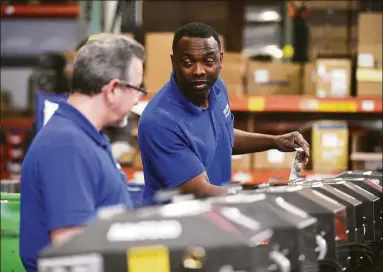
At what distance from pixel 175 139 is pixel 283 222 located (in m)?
1.22

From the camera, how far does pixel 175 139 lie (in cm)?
342

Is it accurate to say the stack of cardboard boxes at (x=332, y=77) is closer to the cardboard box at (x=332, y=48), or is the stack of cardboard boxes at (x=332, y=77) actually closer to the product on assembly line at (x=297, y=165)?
the cardboard box at (x=332, y=48)

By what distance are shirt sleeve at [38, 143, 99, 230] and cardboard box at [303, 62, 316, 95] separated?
4.39 meters

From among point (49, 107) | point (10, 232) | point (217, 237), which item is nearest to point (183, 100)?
point (217, 237)

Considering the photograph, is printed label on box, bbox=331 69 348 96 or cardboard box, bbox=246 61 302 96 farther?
cardboard box, bbox=246 61 302 96

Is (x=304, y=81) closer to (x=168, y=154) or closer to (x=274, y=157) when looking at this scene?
(x=274, y=157)

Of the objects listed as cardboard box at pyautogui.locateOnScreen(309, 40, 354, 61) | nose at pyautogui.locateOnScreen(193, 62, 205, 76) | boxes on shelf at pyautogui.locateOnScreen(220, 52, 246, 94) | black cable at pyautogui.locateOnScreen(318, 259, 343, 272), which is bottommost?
black cable at pyautogui.locateOnScreen(318, 259, 343, 272)

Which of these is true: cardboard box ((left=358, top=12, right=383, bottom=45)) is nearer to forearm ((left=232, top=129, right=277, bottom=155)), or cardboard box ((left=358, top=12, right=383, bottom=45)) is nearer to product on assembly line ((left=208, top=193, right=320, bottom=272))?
forearm ((left=232, top=129, right=277, bottom=155))

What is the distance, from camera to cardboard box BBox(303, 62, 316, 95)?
A: 669 cm

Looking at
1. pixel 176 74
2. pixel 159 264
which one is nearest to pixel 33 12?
pixel 176 74

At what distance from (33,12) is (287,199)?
8385 mm

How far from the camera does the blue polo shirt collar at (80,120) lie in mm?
2590

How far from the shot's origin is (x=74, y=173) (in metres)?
2.44

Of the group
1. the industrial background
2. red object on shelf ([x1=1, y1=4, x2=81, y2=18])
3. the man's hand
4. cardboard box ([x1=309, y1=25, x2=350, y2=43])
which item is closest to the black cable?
the man's hand
